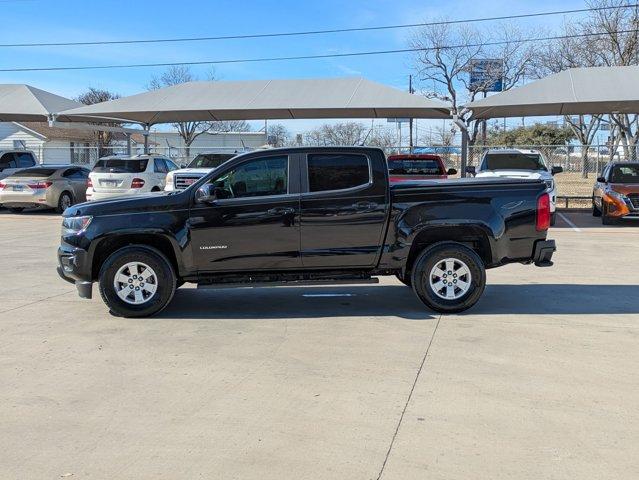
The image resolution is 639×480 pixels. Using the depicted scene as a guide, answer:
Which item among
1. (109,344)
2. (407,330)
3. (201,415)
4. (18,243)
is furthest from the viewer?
(18,243)

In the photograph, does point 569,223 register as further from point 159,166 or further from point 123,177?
point 123,177

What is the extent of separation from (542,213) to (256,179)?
3.29 meters

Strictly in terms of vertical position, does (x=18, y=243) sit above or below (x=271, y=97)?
below

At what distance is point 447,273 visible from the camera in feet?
23.5

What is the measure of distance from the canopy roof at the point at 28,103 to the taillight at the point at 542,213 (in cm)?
2031

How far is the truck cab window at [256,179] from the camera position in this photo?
712 centimetres

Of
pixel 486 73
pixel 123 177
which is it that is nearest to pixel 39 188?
pixel 123 177

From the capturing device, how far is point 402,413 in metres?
4.45

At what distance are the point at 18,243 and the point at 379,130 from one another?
3405 centimetres

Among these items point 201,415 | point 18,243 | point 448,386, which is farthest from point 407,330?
point 18,243

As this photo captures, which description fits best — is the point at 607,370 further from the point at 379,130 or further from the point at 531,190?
the point at 379,130

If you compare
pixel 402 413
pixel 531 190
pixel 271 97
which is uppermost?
pixel 271 97

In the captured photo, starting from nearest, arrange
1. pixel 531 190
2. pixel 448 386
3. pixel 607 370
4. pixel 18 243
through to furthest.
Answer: pixel 448 386 → pixel 607 370 → pixel 531 190 → pixel 18 243

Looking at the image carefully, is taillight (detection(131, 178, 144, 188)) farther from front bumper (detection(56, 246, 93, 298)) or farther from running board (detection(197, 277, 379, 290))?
running board (detection(197, 277, 379, 290))
